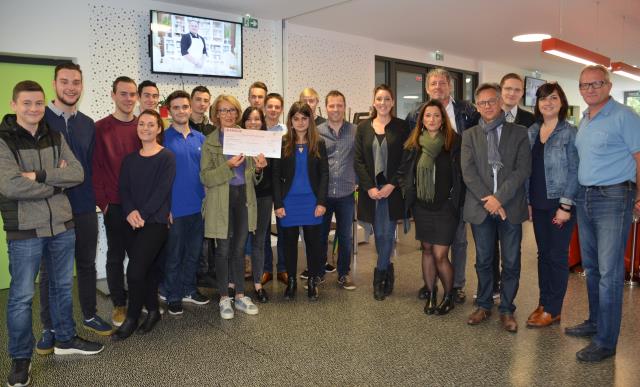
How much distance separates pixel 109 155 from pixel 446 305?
2.72 meters

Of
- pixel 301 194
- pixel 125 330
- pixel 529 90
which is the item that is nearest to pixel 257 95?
pixel 301 194

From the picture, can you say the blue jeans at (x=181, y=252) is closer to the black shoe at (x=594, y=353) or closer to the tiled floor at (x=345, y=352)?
the tiled floor at (x=345, y=352)

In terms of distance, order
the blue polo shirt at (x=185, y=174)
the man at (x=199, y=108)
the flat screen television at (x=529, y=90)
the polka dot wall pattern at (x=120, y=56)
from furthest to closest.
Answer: the flat screen television at (x=529, y=90)
the polka dot wall pattern at (x=120, y=56)
the man at (x=199, y=108)
the blue polo shirt at (x=185, y=174)

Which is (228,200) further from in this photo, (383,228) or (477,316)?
(477,316)

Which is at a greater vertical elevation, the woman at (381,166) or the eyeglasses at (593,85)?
the eyeglasses at (593,85)

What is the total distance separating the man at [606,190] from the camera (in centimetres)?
278

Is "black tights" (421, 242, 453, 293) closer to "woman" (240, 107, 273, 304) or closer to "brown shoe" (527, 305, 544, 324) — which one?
"brown shoe" (527, 305, 544, 324)

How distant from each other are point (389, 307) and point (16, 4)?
14.0ft

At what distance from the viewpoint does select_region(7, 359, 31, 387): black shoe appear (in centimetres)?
262

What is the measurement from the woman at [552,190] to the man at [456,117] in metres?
0.57

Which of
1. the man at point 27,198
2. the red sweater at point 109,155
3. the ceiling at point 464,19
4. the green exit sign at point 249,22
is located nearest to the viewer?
the man at point 27,198

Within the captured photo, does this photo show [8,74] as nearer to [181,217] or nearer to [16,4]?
[16,4]

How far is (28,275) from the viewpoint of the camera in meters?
2.63

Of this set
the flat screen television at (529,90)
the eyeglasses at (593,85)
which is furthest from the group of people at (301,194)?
the flat screen television at (529,90)
